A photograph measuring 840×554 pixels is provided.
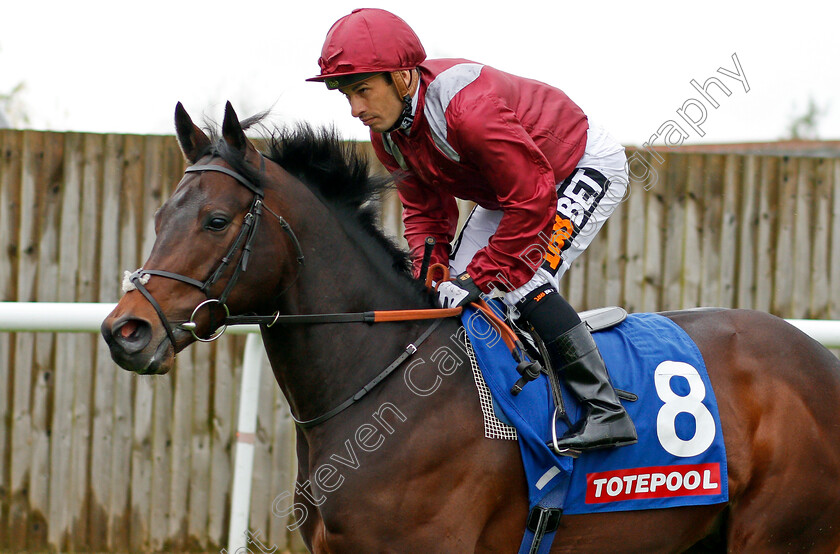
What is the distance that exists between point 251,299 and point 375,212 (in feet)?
2.06

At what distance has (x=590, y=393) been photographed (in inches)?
105

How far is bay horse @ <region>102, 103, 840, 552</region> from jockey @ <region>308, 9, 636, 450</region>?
0.23m

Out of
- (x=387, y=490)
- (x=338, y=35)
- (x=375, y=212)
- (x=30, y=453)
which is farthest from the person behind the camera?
(x=30, y=453)

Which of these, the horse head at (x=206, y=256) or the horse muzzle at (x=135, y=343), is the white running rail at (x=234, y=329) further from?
the horse muzzle at (x=135, y=343)

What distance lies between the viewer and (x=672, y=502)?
2.80 meters

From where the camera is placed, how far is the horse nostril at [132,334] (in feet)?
7.28

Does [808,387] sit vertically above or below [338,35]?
below

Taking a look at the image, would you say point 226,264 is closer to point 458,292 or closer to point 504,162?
point 458,292

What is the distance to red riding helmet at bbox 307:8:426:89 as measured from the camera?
2.62 metres

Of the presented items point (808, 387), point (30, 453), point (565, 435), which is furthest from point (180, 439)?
point (808, 387)

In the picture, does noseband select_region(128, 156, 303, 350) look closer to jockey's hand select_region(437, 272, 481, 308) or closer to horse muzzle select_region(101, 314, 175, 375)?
horse muzzle select_region(101, 314, 175, 375)

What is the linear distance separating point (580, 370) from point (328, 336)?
86 centimetres

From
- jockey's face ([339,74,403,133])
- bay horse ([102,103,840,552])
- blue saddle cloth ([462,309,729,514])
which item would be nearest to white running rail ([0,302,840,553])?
bay horse ([102,103,840,552])

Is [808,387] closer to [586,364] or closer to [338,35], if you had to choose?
[586,364]
